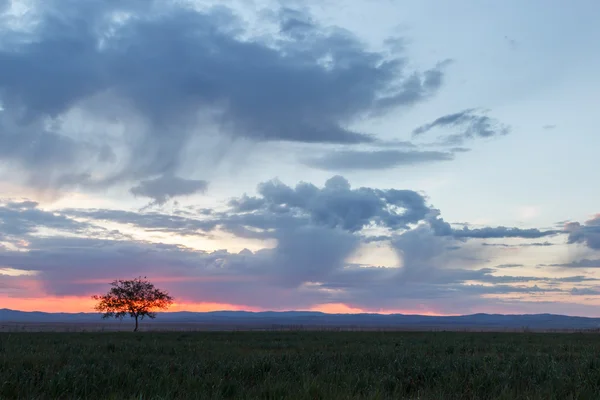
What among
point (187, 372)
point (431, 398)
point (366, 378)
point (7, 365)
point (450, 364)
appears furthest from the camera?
point (450, 364)

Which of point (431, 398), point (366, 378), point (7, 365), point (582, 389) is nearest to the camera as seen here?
point (431, 398)

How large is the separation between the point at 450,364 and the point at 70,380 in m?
12.0

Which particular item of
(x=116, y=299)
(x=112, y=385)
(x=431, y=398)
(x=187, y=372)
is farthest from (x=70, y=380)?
(x=116, y=299)

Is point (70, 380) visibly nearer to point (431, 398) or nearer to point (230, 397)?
point (230, 397)

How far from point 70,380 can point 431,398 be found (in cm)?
889

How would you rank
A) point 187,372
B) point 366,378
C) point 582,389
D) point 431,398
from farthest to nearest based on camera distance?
point 187,372 → point 366,378 → point 582,389 → point 431,398

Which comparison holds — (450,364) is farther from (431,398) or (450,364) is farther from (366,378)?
(431,398)

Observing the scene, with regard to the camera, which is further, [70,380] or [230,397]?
[70,380]

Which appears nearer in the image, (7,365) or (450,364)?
(7,365)

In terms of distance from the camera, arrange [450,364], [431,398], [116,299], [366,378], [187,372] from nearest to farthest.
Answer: [431,398]
[366,378]
[187,372]
[450,364]
[116,299]

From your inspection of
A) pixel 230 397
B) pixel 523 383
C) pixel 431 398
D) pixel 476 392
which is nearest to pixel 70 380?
pixel 230 397

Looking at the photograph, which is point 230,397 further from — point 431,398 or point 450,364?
point 450,364

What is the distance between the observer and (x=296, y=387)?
12.3 metres

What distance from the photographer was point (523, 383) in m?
14.2
